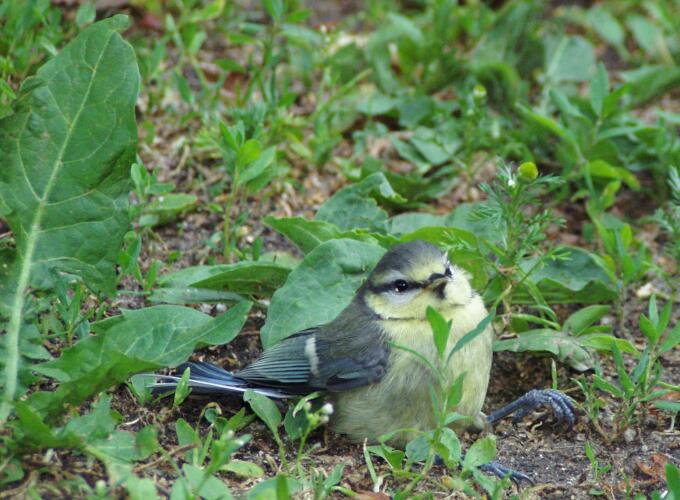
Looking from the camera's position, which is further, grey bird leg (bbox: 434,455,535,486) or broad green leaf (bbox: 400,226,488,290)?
broad green leaf (bbox: 400,226,488,290)

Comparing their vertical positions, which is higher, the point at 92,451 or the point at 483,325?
Result: the point at 483,325

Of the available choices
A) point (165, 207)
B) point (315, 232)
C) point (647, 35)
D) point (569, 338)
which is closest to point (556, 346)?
point (569, 338)

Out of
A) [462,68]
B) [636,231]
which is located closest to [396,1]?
[462,68]

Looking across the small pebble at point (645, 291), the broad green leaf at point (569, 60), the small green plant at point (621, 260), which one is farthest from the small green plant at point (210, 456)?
the broad green leaf at point (569, 60)

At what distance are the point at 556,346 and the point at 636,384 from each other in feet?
1.21

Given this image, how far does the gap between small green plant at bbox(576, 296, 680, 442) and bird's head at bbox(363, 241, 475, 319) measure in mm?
620

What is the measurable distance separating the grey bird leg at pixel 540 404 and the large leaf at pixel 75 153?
1.69 meters

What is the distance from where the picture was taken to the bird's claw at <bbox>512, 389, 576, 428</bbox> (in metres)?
3.82

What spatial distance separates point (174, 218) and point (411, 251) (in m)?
1.51

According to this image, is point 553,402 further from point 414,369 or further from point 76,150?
point 76,150

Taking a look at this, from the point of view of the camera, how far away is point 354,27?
6.57 meters

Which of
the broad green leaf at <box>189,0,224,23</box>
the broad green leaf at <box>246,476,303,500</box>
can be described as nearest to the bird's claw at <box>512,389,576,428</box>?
the broad green leaf at <box>246,476,303,500</box>

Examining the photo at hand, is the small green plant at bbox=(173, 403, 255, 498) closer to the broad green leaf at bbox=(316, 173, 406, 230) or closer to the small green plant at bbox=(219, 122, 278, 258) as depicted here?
the small green plant at bbox=(219, 122, 278, 258)

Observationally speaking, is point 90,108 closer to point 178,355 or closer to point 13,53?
point 178,355
